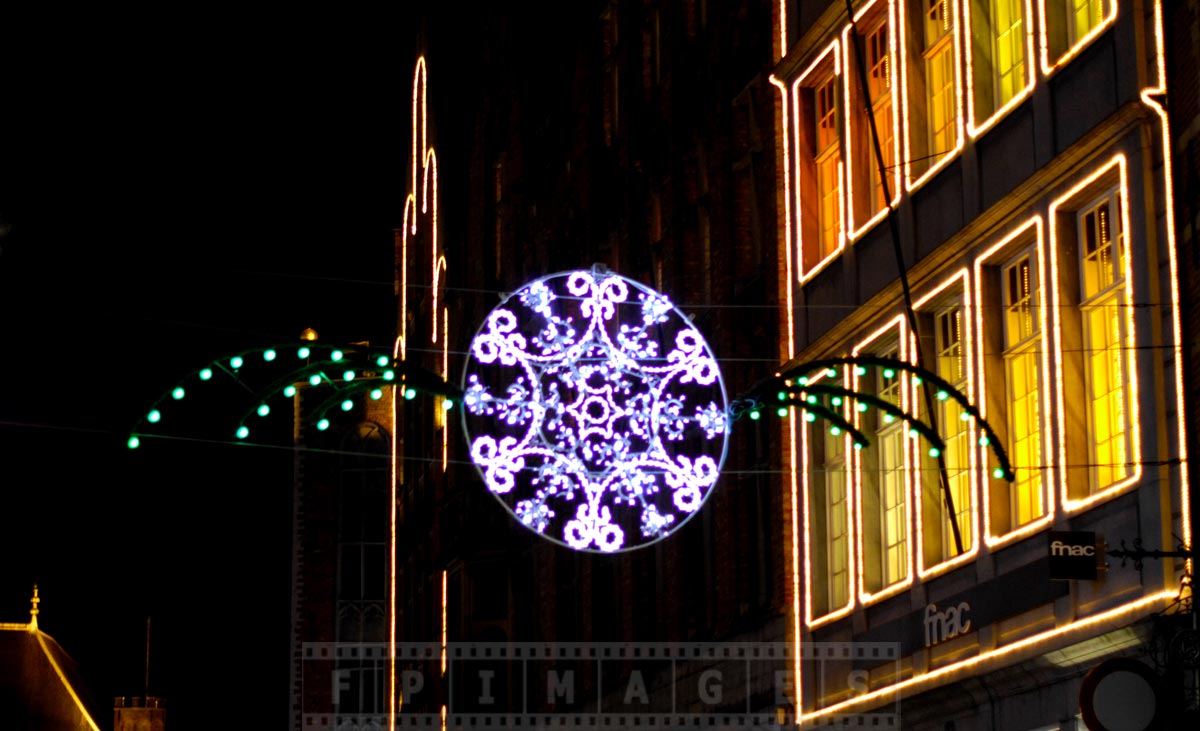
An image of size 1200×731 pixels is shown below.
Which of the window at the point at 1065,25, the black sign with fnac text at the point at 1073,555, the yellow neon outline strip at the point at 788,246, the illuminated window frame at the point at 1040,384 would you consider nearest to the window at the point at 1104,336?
the illuminated window frame at the point at 1040,384

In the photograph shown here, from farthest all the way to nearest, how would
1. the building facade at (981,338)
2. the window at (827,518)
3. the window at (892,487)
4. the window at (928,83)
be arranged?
the window at (827,518) < the window at (892,487) < the window at (928,83) < the building facade at (981,338)

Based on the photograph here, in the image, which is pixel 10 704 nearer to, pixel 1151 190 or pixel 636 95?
pixel 636 95

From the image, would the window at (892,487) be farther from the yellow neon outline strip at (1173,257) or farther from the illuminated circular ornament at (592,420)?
the illuminated circular ornament at (592,420)

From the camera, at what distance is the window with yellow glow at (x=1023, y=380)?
843 inches

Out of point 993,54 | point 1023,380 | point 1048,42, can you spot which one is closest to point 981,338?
point 1023,380

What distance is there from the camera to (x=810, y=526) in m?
27.5

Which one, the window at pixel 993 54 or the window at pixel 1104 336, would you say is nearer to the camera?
the window at pixel 1104 336

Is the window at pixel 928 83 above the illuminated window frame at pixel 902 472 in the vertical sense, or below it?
above

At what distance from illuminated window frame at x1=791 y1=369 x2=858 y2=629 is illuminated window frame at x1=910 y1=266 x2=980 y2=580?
2.03 meters

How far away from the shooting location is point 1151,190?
1895cm

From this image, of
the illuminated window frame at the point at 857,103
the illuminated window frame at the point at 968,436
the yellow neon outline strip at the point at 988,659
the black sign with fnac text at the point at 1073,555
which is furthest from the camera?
the illuminated window frame at the point at 857,103

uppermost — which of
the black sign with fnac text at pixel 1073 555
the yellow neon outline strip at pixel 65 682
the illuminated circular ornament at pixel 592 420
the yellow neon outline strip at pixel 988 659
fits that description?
the yellow neon outline strip at pixel 65 682

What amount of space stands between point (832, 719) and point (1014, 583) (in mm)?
5700

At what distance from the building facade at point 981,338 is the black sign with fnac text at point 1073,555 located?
0.76 feet
